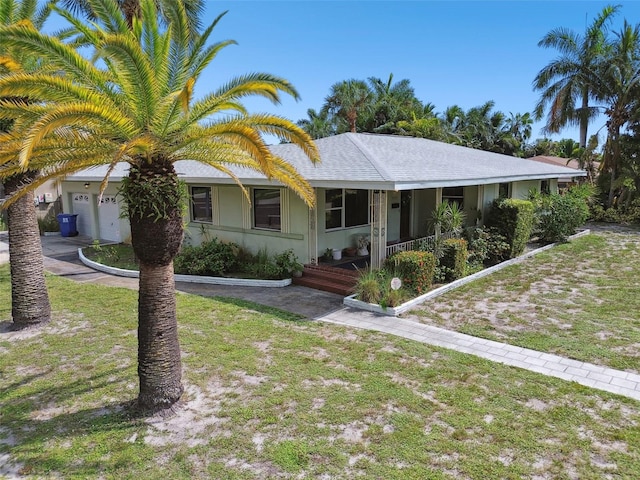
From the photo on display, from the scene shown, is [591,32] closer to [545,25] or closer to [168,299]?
[545,25]

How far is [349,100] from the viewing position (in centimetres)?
3962

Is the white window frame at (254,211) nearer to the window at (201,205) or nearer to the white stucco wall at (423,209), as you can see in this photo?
the window at (201,205)

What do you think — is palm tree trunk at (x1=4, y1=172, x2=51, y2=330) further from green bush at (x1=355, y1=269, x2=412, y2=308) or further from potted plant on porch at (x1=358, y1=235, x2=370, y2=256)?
potted plant on porch at (x1=358, y1=235, x2=370, y2=256)

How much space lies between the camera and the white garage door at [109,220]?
1888 cm

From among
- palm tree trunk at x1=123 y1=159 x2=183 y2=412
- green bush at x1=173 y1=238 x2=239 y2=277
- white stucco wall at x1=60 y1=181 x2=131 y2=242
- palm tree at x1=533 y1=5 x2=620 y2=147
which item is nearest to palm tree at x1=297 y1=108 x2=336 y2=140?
palm tree at x1=533 y1=5 x2=620 y2=147

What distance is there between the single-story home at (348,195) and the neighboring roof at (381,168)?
3 cm

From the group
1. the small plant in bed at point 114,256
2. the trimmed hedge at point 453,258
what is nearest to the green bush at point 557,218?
the trimmed hedge at point 453,258

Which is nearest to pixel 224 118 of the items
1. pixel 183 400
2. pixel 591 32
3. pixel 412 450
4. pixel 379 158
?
pixel 183 400

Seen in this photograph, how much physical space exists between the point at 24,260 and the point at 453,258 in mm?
9738

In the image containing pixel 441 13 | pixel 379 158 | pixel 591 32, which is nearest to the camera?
pixel 379 158

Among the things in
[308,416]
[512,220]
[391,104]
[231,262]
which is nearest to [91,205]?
[231,262]

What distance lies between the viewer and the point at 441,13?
15156 millimetres

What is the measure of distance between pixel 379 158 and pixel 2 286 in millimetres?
11040

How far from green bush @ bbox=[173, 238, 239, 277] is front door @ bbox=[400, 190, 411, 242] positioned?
6.28m
